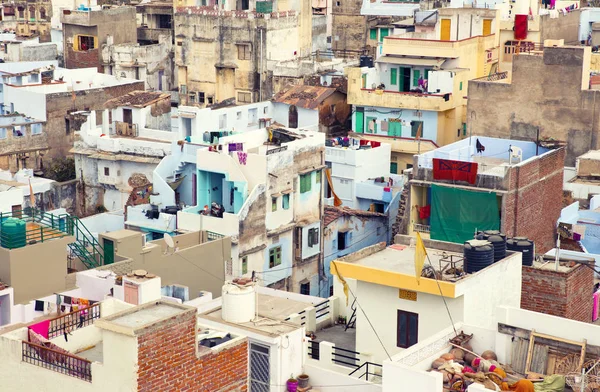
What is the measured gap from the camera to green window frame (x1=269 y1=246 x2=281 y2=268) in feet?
189

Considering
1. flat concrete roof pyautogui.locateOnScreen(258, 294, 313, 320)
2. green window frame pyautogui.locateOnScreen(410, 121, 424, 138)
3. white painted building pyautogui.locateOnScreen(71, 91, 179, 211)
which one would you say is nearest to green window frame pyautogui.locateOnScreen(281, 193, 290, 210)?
white painted building pyautogui.locateOnScreen(71, 91, 179, 211)

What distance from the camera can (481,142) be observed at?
58.4 m

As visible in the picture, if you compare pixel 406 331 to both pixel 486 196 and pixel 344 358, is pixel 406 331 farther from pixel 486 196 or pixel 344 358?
pixel 486 196

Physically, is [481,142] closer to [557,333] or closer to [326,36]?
[557,333]

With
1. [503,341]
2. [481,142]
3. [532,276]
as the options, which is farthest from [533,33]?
[503,341]

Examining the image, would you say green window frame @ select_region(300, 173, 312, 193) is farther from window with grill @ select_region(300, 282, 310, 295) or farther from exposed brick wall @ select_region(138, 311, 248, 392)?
exposed brick wall @ select_region(138, 311, 248, 392)

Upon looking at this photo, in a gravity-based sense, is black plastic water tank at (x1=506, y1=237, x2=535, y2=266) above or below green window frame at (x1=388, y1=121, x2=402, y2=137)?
above

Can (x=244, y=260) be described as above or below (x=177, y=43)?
below

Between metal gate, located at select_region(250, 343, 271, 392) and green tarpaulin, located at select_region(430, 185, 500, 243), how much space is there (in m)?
22.0

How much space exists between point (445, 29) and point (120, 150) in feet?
64.8

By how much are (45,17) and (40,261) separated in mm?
69998

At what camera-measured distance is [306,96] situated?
74.6 meters

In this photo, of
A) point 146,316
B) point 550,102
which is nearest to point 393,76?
point 550,102

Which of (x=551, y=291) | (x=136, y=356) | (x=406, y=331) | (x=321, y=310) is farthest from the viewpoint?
(x=321, y=310)
